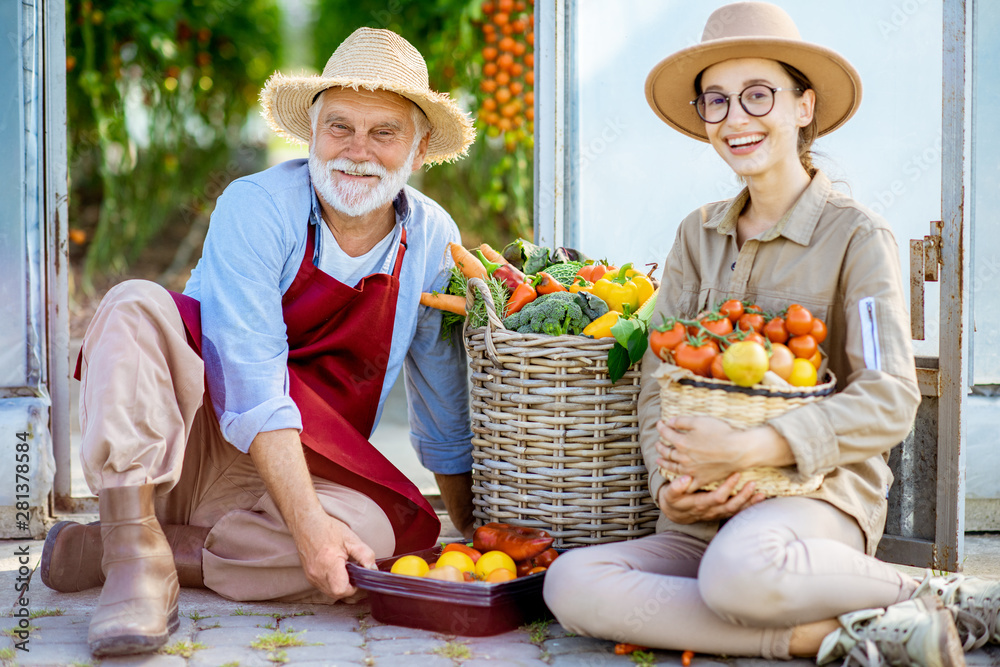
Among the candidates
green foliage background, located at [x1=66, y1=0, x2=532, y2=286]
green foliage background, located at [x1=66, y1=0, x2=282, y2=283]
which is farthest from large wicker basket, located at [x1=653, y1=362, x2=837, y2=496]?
green foliage background, located at [x1=66, y1=0, x2=282, y2=283]

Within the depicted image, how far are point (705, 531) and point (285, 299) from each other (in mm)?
1432

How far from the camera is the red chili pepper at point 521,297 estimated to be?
3018mm

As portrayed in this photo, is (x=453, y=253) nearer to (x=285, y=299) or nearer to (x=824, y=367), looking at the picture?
(x=285, y=299)

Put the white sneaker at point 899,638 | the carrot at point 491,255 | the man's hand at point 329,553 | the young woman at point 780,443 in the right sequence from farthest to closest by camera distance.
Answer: the carrot at point 491,255 < the man's hand at point 329,553 < the young woman at point 780,443 < the white sneaker at point 899,638

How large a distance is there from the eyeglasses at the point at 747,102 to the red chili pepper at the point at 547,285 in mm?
754

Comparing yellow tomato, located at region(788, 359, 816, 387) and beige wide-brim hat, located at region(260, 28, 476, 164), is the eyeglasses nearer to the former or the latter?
yellow tomato, located at region(788, 359, 816, 387)

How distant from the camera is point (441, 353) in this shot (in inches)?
130

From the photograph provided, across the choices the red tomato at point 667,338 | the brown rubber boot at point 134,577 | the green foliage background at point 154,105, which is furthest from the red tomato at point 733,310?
the green foliage background at point 154,105

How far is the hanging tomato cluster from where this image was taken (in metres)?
5.71

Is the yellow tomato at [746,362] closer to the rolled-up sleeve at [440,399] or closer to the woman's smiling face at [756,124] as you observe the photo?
the woman's smiling face at [756,124]

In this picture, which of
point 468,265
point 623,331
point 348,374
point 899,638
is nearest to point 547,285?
point 468,265

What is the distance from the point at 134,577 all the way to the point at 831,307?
1.89 metres

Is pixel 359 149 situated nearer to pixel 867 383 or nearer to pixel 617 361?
pixel 617 361

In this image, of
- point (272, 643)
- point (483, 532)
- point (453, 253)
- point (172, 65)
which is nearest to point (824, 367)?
point (483, 532)
